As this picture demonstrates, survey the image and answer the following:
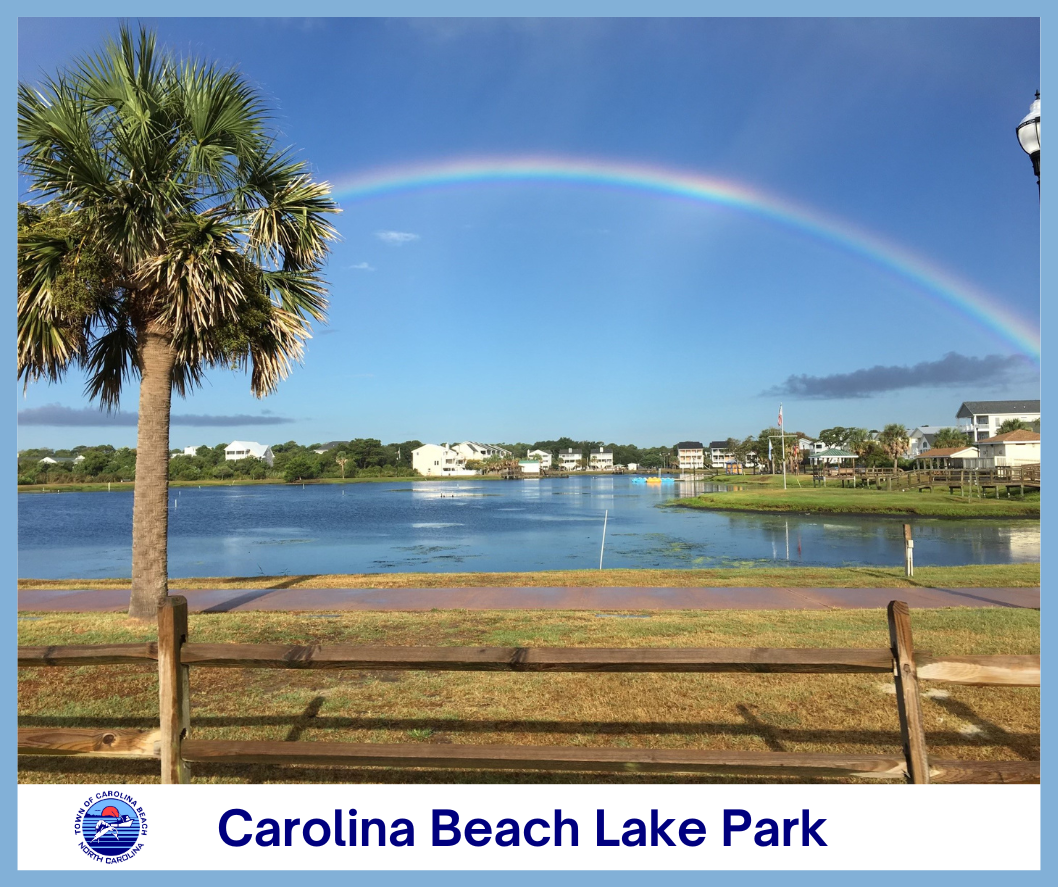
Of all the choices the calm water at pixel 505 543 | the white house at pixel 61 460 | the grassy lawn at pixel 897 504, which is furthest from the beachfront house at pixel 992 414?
the white house at pixel 61 460

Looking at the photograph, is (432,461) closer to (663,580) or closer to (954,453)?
(954,453)

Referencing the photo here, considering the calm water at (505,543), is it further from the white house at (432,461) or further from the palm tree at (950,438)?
the white house at (432,461)

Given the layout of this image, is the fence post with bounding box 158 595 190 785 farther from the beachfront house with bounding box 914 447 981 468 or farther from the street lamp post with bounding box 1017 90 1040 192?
the beachfront house with bounding box 914 447 981 468

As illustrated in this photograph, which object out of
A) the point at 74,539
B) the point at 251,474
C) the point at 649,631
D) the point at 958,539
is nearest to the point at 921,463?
the point at 958,539

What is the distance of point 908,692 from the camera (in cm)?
A: 367

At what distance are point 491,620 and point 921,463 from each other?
10310cm

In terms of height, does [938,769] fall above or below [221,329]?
below

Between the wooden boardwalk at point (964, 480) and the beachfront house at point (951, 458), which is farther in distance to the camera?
the beachfront house at point (951, 458)

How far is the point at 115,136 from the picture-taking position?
9.04 meters

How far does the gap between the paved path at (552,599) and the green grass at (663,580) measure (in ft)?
2.23

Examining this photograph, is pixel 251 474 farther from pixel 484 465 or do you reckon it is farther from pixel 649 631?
pixel 649 631

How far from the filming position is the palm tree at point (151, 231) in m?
8.83

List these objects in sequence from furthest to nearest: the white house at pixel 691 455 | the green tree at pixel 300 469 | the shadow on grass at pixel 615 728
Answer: the white house at pixel 691 455
the green tree at pixel 300 469
the shadow on grass at pixel 615 728

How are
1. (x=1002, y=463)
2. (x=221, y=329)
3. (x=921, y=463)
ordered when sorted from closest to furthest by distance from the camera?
1. (x=221, y=329)
2. (x=1002, y=463)
3. (x=921, y=463)
